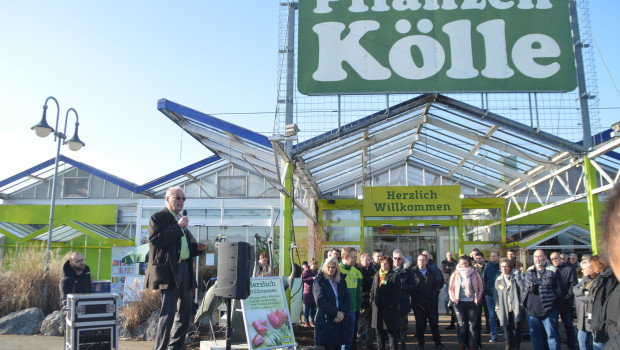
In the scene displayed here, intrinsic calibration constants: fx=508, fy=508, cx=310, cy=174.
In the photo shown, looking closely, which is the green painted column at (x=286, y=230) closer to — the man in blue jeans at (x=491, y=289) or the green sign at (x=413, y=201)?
the man in blue jeans at (x=491, y=289)

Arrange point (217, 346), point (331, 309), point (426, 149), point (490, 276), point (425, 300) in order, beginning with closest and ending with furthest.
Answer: point (331, 309) → point (217, 346) → point (425, 300) → point (490, 276) → point (426, 149)

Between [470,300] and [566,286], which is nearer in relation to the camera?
[566,286]

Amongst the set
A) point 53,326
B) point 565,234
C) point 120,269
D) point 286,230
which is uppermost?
point 565,234

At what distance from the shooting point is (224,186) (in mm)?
23312

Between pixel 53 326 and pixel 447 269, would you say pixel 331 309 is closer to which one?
pixel 53 326

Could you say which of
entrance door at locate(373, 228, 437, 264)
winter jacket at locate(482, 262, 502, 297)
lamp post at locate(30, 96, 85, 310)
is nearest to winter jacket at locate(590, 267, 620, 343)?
winter jacket at locate(482, 262, 502, 297)

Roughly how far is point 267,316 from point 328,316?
140 cm

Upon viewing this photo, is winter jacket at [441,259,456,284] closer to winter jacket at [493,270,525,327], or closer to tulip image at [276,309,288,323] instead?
winter jacket at [493,270,525,327]

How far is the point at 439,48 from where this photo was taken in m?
10.9

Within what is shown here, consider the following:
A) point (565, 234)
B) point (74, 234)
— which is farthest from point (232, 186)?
point (565, 234)

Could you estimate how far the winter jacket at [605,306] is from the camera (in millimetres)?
5512

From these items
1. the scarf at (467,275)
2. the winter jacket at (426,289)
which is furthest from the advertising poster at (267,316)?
the scarf at (467,275)

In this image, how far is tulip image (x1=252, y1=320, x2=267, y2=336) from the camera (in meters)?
7.41

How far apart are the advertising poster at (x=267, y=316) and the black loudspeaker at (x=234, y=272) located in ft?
7.09
